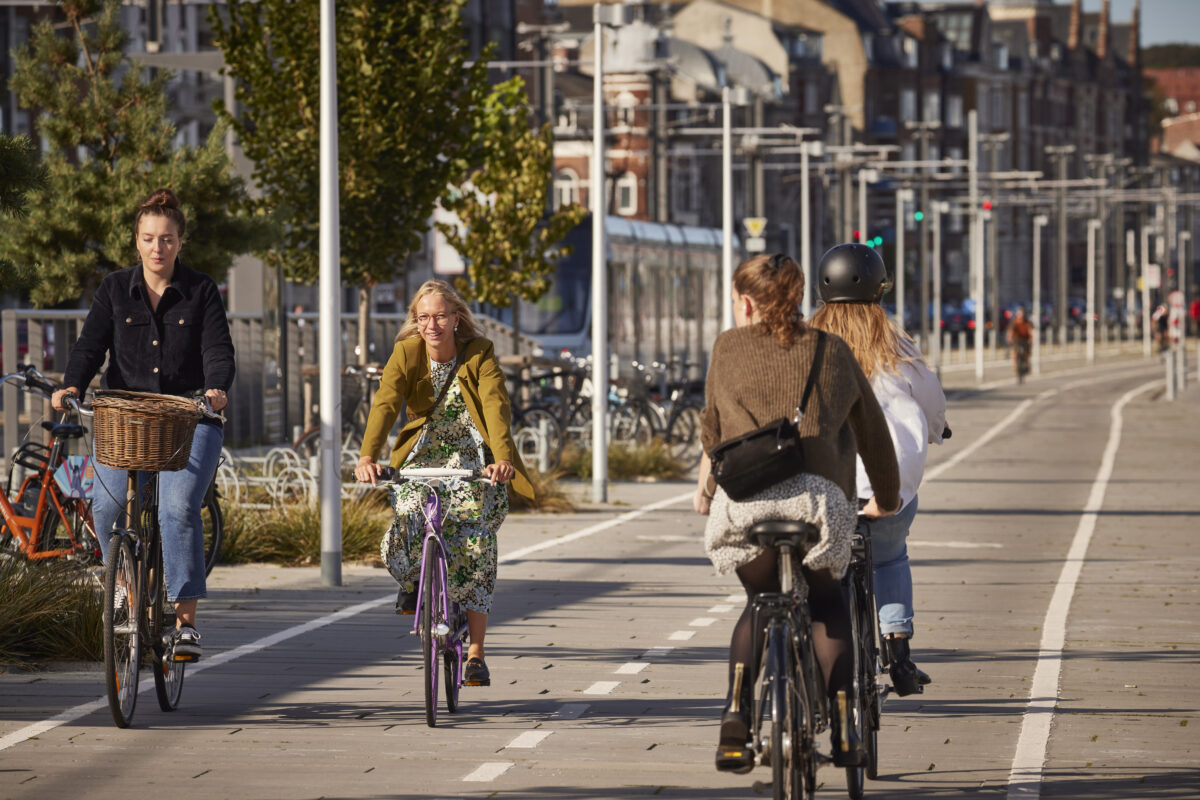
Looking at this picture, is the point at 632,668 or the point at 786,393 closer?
the point at 786,393

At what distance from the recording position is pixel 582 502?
20.2m

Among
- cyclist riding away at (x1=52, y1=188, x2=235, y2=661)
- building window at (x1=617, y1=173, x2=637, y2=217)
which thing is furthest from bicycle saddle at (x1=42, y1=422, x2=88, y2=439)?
building window at (x1=617, y1=173, x2=637, y2=217)

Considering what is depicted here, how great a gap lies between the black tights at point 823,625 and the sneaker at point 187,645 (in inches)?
103

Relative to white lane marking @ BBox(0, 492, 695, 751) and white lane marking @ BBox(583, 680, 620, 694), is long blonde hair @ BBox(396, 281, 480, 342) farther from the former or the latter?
white lane marking @ BBox(0, 492, 695, 751)

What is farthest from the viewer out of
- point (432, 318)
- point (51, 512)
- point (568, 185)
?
point (568, 185)

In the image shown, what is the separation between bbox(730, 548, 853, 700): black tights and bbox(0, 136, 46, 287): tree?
425 centimetres

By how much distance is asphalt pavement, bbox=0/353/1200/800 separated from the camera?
734 centimetres

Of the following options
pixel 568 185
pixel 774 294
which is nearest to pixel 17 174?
pixel 774 294

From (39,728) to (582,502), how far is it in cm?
1217

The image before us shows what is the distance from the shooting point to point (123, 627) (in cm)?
812

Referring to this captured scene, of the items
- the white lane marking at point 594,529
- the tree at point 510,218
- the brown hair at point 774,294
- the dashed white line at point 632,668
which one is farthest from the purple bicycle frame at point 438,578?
the tree at point 510,218

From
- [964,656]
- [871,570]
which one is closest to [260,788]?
[871,570]

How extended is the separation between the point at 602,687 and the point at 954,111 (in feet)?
414

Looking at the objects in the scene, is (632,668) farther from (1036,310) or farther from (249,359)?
(1036,310)
